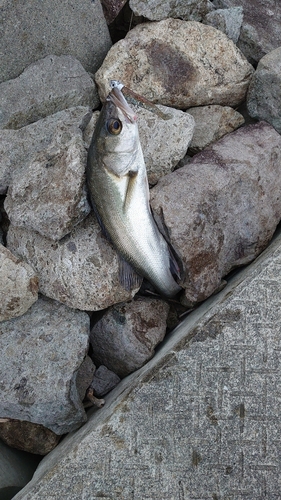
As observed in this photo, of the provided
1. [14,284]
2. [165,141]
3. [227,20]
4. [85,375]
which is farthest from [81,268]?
[227,20]

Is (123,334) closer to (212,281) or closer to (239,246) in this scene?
(212,281)

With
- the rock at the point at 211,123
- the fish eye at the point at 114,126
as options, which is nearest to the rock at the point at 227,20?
the rock at the point at 211,123

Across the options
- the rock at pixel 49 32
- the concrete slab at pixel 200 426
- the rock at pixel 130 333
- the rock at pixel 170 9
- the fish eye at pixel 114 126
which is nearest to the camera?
the concrete slab at pixel 200 426

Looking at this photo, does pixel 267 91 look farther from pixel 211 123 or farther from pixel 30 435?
pixel 30 435

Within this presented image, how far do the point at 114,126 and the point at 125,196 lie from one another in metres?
0.40

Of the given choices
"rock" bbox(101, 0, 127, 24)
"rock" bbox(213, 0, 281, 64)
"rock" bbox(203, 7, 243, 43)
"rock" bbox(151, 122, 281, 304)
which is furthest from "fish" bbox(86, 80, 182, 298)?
"rock" bbox(213, 0, 281, 64)

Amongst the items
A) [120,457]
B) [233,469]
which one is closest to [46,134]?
[120,457]

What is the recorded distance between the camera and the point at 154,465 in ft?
9.47

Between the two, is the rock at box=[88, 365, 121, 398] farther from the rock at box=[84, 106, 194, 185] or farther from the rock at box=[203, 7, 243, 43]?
the rock at box=[203, 7, 243, 43]

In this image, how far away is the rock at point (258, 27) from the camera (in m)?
4.08

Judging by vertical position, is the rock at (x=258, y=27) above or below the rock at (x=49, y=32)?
below

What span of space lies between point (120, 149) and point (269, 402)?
1560mm

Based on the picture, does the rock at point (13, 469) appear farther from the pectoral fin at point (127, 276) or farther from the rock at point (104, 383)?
the pectoral fin at point (127, 276)

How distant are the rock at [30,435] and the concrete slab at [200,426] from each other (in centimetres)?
48
